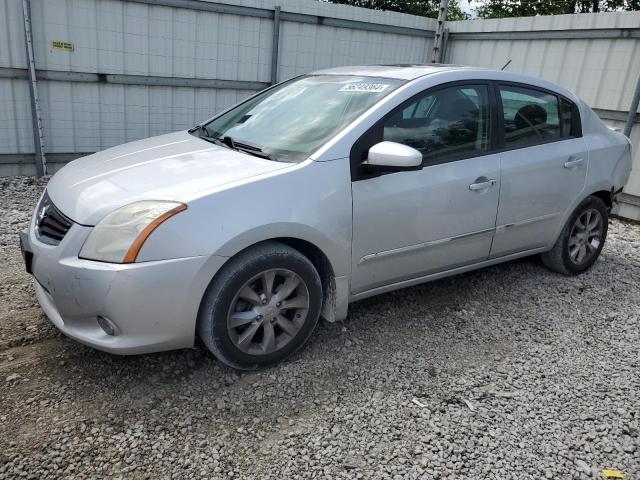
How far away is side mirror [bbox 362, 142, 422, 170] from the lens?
3.03 m

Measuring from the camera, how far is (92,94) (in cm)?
671

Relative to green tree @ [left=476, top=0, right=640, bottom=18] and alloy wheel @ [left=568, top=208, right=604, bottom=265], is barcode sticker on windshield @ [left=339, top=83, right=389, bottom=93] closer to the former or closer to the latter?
alloy wheel @ [left=568, top=208, right=604, bottom=265]

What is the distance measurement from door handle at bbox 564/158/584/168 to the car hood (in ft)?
7.74

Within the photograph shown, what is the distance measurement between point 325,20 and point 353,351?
6092mm

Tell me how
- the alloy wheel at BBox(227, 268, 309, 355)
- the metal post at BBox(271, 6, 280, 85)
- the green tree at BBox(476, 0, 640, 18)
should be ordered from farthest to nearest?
the green tree at BBox(476, 0, 640, 18) < the metal post at BBox(271, 6, 280, 85) < the alloy wheel at BBox(227, 268, 309, 355)

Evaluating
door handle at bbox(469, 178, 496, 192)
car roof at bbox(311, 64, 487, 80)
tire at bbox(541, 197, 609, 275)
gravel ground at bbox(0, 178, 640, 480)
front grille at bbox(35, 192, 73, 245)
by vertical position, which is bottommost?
gravel ground at bbox(0, 178, 640, 480)

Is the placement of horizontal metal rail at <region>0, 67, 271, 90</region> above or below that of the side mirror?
below

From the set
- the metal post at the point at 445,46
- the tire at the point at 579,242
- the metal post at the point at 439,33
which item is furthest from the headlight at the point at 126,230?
the metal post at the point at 445,46

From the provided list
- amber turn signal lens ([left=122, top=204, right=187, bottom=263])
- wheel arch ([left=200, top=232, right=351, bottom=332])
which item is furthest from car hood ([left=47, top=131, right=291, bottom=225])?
wheel arch ([left=200, top=232, right=351, bottom=332])

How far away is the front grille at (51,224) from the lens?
2775 millimetres

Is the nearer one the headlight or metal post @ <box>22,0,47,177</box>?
the headlight

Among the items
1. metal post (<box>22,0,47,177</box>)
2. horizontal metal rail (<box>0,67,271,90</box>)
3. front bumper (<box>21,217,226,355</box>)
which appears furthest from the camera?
horizontal metal rail (<box>0,67,271,90</box>)

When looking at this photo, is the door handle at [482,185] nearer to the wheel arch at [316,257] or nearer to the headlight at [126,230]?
the wheel arch at [316,257]

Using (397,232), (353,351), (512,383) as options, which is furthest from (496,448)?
(397,232)
